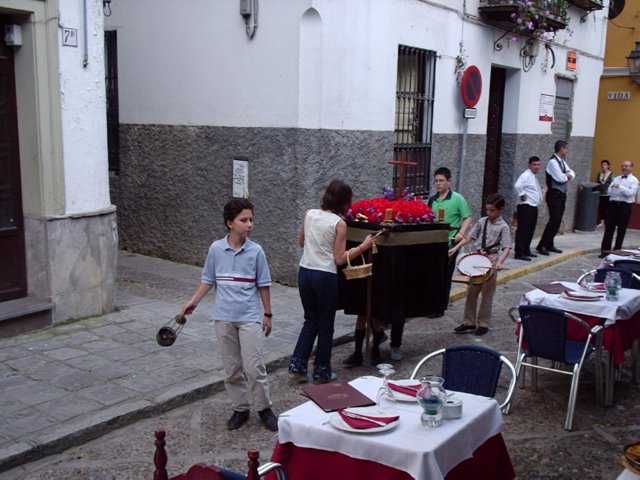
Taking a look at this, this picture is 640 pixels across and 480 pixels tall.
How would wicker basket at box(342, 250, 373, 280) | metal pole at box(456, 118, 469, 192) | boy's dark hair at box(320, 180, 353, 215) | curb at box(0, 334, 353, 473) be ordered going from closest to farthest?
curb at box(0, 334, 353, 473)
boy's dark hair at box(320, 180, 353, 215)
wicker basket at box(342, 250, 373, 280)
metal pole at box(456, 118, 469, 192)

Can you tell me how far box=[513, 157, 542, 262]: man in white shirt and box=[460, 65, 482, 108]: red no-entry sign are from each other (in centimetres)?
142

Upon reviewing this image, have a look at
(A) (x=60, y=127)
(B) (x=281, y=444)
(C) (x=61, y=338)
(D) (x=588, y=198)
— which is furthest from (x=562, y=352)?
(D) (x=588, y=198)

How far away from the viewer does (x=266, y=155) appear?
898 centimetres

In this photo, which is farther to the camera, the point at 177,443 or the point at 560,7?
the point at 560,7

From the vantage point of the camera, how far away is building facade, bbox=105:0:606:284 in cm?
870

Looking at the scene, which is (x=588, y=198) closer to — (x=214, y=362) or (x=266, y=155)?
(x=266, y=155)

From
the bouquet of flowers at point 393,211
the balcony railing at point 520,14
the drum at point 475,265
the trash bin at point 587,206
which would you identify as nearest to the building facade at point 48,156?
the bouquet of flowers at point 393,211

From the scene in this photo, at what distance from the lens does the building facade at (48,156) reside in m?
6.73

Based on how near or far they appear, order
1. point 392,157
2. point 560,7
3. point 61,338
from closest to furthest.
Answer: point 61,338, point 392,157, point 560,7

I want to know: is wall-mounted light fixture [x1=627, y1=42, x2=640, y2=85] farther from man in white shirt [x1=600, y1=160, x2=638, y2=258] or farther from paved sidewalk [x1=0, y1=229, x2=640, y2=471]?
paved sidewalk [x1=0, y1=229, x2=640, y2=471]

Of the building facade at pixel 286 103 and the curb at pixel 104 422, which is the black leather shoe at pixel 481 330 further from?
the curb at pixel 104 422

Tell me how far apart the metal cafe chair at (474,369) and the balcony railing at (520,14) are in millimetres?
8443

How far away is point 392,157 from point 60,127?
4722 millimetres

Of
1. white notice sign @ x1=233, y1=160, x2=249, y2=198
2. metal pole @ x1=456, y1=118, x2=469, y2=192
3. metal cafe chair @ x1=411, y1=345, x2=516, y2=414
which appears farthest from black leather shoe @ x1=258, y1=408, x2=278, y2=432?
metal pole @ x1=456, y1=118, x2=469, y2=192
